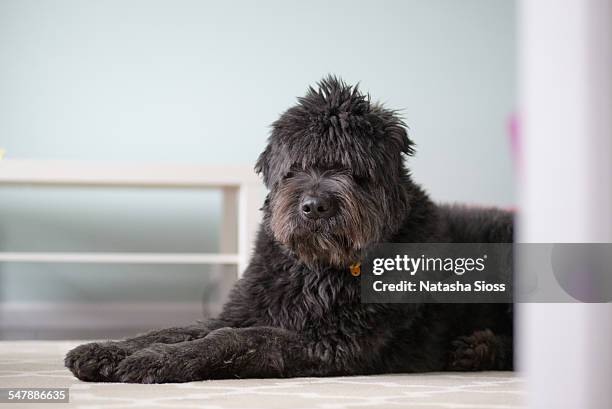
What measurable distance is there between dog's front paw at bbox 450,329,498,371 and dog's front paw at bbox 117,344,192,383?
0.95m

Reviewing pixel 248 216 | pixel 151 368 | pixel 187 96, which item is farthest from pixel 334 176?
pixel 187 96

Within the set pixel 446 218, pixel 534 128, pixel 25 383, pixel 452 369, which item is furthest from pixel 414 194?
pixel 534 128

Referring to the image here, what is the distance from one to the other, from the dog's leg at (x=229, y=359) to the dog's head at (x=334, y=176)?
25 cm

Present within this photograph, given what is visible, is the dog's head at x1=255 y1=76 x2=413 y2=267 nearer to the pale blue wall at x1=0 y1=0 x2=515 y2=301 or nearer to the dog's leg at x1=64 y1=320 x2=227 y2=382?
the dog's leg at x1=64 y1=320 x2=227 y2=382

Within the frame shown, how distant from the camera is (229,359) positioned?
2102mm

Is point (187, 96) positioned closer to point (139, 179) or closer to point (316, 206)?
point (139, 179)

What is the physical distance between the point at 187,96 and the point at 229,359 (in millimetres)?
3645

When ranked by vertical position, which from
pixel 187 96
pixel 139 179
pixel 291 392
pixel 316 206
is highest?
pixel 187 96

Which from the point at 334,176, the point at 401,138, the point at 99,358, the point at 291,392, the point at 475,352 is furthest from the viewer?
the point at 475,352

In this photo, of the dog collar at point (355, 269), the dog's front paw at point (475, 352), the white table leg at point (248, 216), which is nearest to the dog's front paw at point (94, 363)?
the dog collar at point (355, 269)

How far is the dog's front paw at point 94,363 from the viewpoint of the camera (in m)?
1.97

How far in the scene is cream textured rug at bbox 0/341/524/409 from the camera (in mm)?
1668

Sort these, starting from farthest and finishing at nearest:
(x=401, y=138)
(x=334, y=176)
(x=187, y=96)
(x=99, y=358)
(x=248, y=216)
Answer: (x=187, y=96) < (x=248, y=216) < (x=401, y=138) < (x=334, y=176) < (x=99, y=358)

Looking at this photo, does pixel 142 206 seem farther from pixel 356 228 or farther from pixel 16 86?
pixel 356 228
